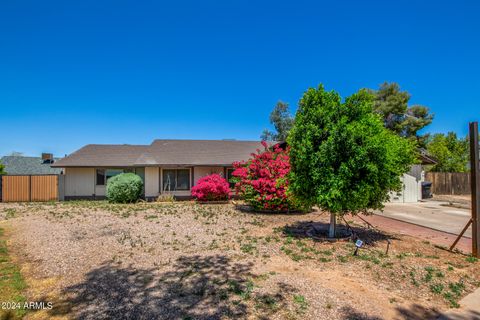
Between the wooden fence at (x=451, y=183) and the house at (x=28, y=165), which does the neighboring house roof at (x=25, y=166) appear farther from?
the wooden fence at (x=451, y=183)

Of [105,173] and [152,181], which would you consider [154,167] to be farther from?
[105,173]

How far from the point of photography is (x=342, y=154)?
6.97m

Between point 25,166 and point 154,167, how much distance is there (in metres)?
20.4

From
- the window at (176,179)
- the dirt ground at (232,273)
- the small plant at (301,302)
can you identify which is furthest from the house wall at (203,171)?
the small plant at (301,302)

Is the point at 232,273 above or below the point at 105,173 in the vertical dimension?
below

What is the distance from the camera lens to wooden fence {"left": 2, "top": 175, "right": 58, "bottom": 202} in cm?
1680

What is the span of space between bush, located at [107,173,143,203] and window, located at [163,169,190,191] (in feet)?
6.37

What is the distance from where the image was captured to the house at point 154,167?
17219 mm

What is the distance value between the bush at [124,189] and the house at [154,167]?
112cm

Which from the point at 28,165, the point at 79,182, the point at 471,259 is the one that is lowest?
the point at 471,259

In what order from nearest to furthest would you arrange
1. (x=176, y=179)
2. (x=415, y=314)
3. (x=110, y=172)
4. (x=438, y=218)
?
(x=415, y=314), (x=438, y=218), (x=176, y=179), (x=110, y=172)

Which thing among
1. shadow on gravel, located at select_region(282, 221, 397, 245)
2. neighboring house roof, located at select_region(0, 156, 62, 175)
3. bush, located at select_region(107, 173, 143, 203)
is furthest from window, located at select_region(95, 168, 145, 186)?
neighboring house roof, located at select_region(0, 156, 62, 175)

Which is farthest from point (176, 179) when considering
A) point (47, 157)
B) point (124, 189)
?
point (47, 157)

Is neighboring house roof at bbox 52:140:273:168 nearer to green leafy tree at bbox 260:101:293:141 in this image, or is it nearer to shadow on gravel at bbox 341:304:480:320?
shadow on gravel at bbox 341:304:480:320
